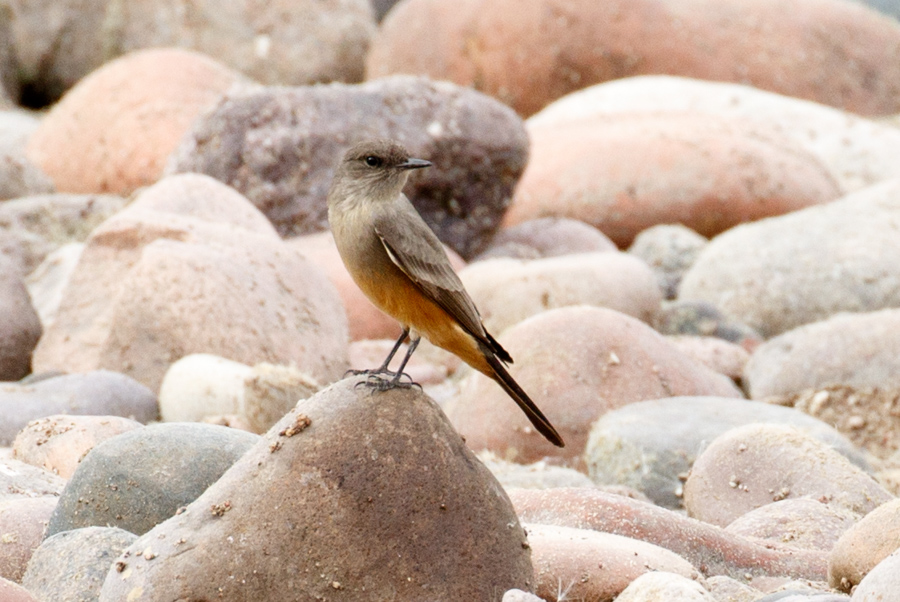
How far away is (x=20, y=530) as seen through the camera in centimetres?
451

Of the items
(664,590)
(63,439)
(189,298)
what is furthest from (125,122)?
(664,590)

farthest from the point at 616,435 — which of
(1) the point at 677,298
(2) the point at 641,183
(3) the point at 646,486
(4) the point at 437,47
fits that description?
(4) the point at 437,47

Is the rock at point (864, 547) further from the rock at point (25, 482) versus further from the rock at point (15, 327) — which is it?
the rock at point (15, 327)

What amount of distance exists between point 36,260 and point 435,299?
6.92 meters

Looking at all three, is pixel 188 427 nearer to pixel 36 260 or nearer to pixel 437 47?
pixel 36 260

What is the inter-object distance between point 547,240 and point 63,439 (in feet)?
23.8

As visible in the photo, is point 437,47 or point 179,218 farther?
point 437,47

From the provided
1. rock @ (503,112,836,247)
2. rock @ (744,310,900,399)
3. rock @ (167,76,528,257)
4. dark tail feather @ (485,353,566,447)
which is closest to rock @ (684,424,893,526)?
dark tail feather @ (485,353,566,447)

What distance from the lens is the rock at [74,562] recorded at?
4.01 meters

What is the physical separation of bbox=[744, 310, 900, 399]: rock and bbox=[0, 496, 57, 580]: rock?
557cm

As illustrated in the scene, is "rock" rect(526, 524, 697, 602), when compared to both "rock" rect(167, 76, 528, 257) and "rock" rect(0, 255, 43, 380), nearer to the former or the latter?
"rock" rect(0, 255, 43, 380)

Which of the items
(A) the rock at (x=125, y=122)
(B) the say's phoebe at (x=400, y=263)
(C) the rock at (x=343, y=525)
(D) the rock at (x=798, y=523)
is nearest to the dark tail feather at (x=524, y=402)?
(B) the say's phoebe at (x=400, y=263)

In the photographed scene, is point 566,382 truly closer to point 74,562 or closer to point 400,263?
point 400,263

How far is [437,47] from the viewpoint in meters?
17.8
